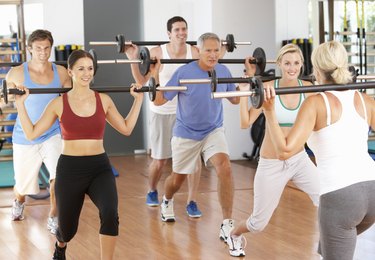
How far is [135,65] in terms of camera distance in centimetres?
530

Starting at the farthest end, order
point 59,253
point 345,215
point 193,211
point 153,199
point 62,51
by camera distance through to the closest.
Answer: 1. point 62,51
2. point 153,199
3. point 193,211
4. point 59,253
5. point 345,215

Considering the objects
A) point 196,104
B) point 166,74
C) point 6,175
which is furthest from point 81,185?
point 6,175

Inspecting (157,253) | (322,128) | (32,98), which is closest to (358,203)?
(322,128)

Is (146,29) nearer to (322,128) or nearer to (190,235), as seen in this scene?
(190,235)

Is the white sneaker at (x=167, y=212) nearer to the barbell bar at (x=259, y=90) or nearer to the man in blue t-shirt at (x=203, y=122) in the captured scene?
the man in blue t-shirt at (x=203, y=122)

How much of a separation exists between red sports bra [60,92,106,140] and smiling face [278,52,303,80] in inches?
40.5

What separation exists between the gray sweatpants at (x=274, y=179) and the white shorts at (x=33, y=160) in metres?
1.51

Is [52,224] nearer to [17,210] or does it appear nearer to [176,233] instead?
[17,210]

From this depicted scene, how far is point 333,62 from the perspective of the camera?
8.86 feet

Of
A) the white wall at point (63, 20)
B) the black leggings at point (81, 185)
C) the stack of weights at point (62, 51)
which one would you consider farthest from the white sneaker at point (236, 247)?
the white wall at point (63, 20)

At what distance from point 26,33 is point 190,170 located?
391 centimetres

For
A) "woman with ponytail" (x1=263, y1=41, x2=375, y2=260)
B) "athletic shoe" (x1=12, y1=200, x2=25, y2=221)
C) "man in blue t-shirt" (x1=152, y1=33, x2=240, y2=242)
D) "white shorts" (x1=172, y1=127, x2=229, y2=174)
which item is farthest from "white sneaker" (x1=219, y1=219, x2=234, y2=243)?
"woman with ponytail" (x1=263, y1=41, x2=375, y2=260)

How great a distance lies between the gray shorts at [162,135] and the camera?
5.66 m

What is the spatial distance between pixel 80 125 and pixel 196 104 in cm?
114
